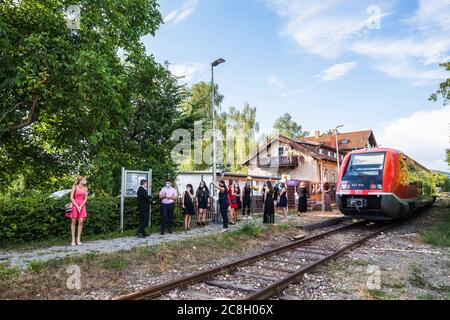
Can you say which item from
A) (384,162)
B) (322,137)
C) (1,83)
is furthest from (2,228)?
(322,137)

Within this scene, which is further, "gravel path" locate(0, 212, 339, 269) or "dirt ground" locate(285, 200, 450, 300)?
"gravel path" locate(0, 212, 339, 269)

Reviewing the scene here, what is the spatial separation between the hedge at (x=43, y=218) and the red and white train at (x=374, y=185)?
9.14 meters

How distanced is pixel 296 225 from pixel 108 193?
7793 mm

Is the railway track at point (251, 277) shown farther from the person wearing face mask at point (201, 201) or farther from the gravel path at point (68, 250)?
the person wearing face mask at point (201, 201)

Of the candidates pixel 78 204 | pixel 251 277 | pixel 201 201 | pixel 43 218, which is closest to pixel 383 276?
pixel 251 277

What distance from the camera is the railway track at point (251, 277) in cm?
507

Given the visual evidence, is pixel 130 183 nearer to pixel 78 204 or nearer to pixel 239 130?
pixel 78 204

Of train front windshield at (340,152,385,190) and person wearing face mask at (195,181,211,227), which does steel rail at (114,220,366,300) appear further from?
train front windshield at (340,152,385,190)

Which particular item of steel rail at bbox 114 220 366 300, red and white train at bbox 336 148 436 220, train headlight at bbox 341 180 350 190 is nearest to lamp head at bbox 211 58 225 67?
red and white train at bbox 336 148 436 220

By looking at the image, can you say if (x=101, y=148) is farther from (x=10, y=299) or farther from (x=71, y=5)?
(x=10, y=299)

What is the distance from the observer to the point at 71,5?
1079 centimetres

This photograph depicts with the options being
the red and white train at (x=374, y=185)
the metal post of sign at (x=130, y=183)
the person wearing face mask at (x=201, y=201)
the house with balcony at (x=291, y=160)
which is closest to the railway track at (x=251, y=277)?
the red and white train at (x=374, y=185)

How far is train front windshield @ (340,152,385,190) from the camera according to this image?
12.9 m

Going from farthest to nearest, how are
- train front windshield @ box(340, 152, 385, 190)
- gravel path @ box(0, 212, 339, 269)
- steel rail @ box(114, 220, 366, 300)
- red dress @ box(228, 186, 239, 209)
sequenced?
red dress @ box(228, 186, 239, 209), train front windshield @ box(340, 152, 385, 190), gravel path @ box(0, 212, 339, 269), steel rail @ box(114, 220, 366, 300)
